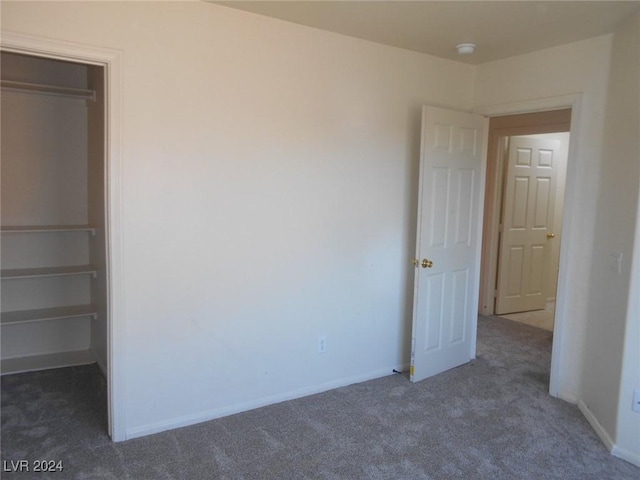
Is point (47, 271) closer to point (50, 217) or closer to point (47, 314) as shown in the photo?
point (47, 314)

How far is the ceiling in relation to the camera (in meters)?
Answer: 2.55

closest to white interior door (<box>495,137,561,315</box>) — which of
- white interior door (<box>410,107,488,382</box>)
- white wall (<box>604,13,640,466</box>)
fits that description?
white interior door (<box>410,107,488,382</box>)

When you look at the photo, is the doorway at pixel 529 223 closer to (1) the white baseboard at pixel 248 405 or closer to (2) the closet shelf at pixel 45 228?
(1) the white baseboard at pixel 248 405

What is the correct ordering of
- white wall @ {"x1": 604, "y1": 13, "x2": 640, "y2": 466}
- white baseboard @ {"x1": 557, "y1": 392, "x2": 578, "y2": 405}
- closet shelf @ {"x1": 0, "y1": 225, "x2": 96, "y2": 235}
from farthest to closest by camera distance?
closet shelf @ {"x1": 0, "y1": 225, "x2": 96, "y2": 235}, white baseboard @ {"x1": 557, "y1": 392, "x2": 578, "y2": 405}, white wall @ {"x1": 604, "y1": 13, "x2": 640, "y2": 466}

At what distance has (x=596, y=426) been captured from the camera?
2855 mm

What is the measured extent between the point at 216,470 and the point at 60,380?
1677mm

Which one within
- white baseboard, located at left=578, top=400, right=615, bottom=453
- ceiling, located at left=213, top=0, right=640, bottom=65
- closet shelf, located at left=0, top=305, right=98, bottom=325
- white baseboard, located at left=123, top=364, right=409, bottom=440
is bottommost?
white baseboard, located at left=123, top=364, right=409, bottom=440

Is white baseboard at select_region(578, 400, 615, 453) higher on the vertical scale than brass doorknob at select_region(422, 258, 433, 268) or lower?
lower

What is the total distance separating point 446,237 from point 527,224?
A: 2374 millimetres

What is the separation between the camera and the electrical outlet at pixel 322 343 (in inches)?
129

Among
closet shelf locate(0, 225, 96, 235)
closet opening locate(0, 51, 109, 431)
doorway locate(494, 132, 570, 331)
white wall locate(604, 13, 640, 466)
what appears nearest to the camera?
white wall locate(604, 13, 640, 466)

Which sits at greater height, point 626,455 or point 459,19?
point 459,19

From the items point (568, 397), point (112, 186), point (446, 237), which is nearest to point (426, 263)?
point (446, 237)

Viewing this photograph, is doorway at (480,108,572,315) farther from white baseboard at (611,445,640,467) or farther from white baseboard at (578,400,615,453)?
white baseboard at (611,445,640,467)
